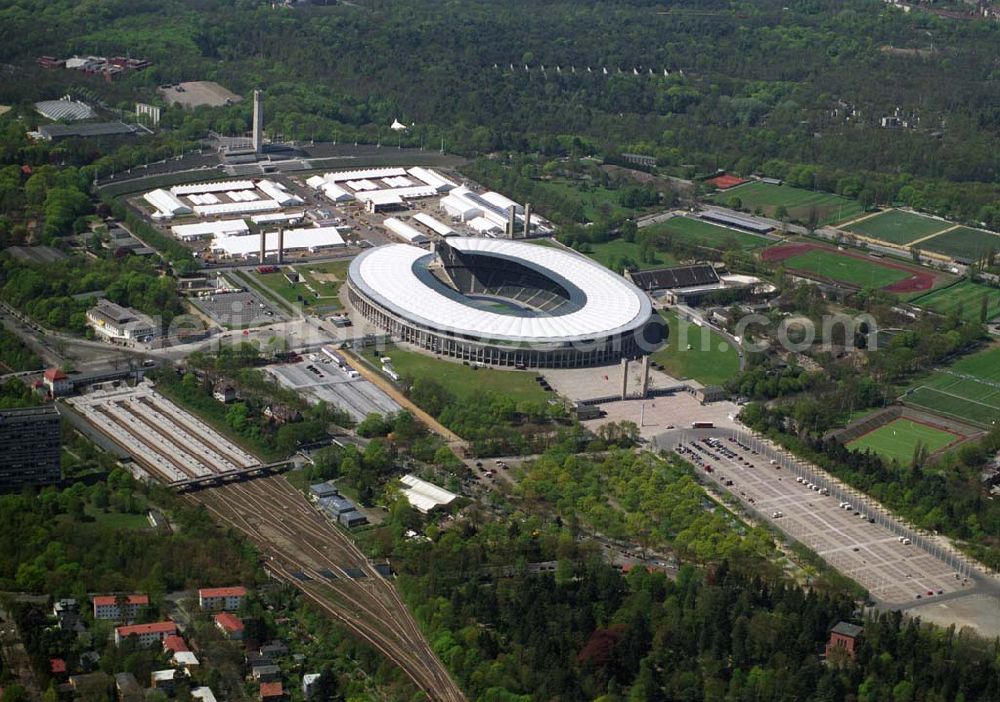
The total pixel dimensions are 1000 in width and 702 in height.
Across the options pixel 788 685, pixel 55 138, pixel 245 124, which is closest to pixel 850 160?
pixel 245 124

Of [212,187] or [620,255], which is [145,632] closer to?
[620,255]

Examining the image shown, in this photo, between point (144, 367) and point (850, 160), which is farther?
point (850, 160)

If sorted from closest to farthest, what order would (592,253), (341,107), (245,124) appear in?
1. (592,253)
2. (245,124)
3. (341,107)

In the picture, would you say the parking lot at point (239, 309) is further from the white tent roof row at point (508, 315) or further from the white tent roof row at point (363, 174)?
the white tent roof row at point (363, 174)

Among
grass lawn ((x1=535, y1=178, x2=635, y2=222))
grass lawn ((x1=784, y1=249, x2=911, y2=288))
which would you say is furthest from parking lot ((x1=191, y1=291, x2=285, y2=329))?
grass lawn ((x1=784, y1=249, x2=911, y2=288))

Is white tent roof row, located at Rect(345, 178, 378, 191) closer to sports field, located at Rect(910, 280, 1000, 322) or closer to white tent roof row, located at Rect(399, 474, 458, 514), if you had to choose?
sports field, located at Rect(910, 280, 1000, 322)

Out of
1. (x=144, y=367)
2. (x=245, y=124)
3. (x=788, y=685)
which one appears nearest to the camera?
(x=788, y=685)

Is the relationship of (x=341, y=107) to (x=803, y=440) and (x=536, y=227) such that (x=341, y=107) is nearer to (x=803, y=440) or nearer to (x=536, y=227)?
(x=536, y=227)
